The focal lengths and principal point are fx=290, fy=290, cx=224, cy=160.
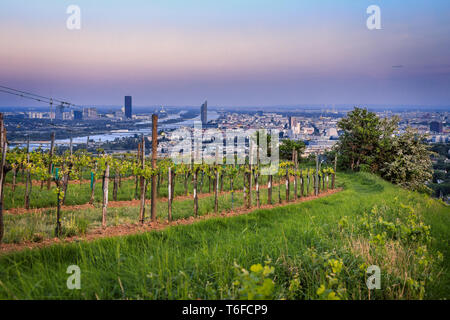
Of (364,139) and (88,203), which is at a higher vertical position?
(364,139)

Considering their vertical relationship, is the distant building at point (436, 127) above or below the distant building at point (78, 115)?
below

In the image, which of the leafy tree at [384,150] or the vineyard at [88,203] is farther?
the leafy tree at [384,150]

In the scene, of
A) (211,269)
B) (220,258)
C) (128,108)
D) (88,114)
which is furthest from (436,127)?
(211,269)

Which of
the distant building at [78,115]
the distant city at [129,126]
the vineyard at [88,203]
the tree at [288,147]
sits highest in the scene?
the distant building at [78,115]

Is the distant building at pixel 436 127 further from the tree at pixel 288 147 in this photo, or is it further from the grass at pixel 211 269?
the grass at pixel 211 269

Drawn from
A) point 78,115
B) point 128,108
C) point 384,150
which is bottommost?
point 384,150

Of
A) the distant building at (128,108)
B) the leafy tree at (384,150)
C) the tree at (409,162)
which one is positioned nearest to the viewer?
the tree at (409,162)

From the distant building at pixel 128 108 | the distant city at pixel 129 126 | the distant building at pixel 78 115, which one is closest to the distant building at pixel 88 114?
the distant city at pixel 129 126

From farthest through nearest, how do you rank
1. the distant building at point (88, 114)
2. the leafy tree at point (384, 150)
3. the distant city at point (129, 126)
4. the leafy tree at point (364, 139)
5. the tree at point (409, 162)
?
1. the distant building at point (88, 114)
2. the leafy tree at point (364, 139)
3. the leafy tree at point (384, 150)
4. the tree at point (409, 162)
5. the distant city at point (129, 126)

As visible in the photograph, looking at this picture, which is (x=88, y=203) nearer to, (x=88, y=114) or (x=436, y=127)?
(x=88, y=114)

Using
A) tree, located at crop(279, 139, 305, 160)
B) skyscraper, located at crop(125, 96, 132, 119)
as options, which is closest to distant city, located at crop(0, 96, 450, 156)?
skyscraper, located at crop(125, 96, 132, 119)

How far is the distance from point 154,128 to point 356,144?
2239 centimetres

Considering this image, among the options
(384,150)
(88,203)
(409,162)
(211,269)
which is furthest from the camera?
(384,150)

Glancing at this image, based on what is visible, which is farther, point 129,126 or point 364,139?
point 129,126
